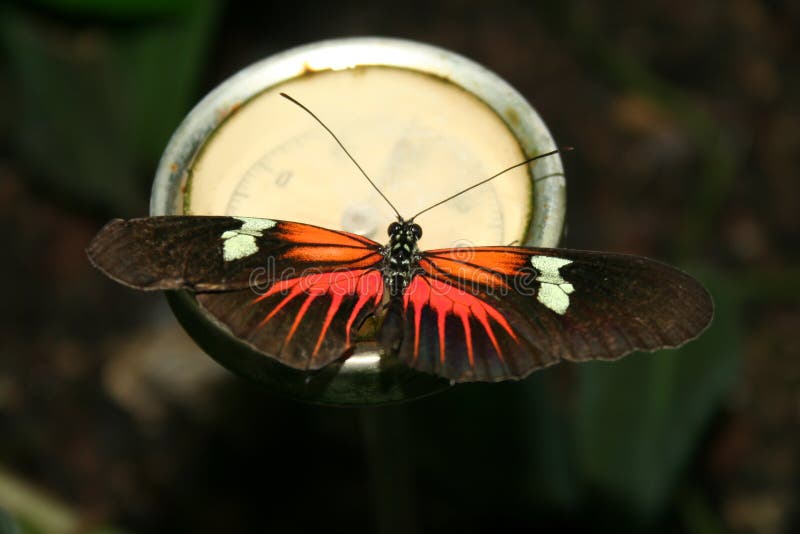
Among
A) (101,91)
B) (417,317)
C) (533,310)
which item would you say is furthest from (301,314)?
(101,91)

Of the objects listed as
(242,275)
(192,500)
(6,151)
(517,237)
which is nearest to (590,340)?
(517,237)

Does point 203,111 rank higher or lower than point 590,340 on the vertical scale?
higher

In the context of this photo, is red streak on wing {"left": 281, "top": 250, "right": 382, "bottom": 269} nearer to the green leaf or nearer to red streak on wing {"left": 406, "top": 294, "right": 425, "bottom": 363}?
red streak on wing {"left": 406, "top": 294, "right": 425, "bottom": 363}

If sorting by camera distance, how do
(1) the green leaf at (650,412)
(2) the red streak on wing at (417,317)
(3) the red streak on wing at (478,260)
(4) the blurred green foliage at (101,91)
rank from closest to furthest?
A: (2) the red streak on wing at (417,317), (3) the red streak on wing at (478,260), (1) the green leaf at (650,412), (4) the blurred green foliage at (101,91)

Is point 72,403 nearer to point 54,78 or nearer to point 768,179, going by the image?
point 54,78

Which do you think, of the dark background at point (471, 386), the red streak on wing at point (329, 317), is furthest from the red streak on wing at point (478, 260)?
the dark background at point (471, 386)

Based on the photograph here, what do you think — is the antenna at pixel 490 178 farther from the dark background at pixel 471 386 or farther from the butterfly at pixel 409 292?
the dark background at pixel 471 386
